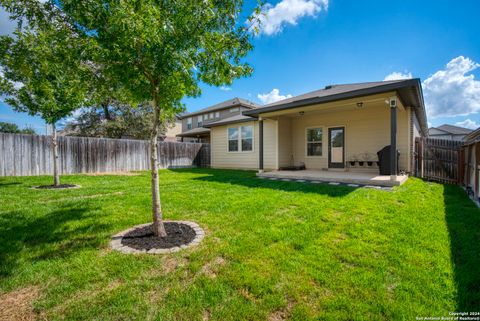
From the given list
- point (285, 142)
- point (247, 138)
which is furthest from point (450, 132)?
point (247, 138)

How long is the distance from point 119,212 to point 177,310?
9.74 ft

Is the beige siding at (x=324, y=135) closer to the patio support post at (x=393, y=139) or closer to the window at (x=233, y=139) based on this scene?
the window at (x=233, y=139)

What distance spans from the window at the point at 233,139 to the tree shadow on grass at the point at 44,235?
30.2ft

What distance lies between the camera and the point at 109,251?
260cm

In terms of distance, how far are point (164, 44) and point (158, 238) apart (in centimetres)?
235

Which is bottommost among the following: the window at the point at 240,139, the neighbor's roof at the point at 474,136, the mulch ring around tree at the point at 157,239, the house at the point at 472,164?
the mulch ring around tree at the point at 157,239

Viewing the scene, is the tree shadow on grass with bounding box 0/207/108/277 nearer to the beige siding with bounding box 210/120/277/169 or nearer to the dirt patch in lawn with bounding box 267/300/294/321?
the dirt patch in lawn with bounding box 267/300/294/321

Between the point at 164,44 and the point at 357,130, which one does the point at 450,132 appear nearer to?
the point at 357,130

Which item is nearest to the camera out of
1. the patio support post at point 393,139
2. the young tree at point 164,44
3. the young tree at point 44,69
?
the young tree at point 164,44

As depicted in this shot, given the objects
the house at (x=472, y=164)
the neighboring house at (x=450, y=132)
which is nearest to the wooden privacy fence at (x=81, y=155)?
the house at (x=472, y=164)

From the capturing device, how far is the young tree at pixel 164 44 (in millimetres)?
2297

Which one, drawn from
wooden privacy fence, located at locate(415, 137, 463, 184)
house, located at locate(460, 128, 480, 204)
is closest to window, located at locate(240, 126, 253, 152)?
wooden privacy fence, located at locate(415, 137, 463, 184)

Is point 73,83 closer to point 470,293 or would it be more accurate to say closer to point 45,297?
point 45,297

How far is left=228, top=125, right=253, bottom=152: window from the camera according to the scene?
1202 centimetres
